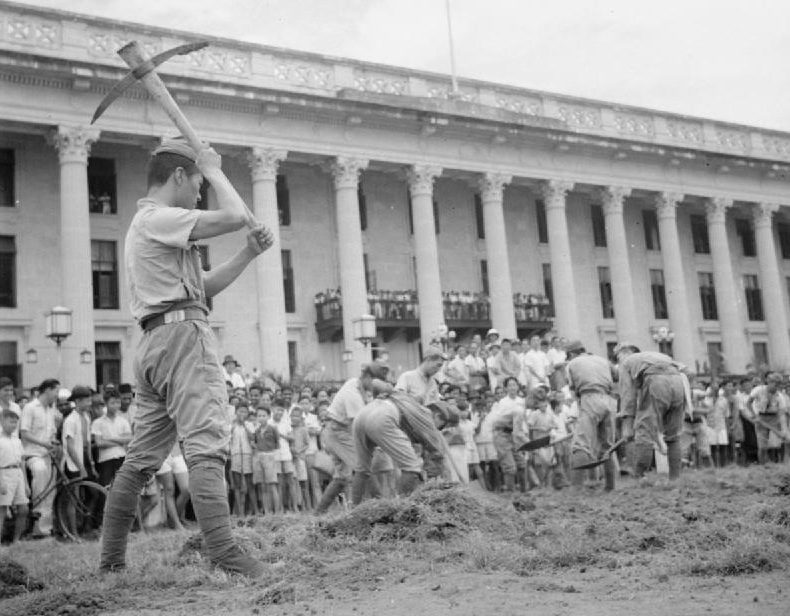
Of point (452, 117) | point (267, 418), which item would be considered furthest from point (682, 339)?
point (267, 418)

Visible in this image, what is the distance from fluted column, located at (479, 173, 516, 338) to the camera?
35219mm

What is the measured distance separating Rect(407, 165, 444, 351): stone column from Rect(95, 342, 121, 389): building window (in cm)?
1025

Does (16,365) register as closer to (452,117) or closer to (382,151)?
(382,151)

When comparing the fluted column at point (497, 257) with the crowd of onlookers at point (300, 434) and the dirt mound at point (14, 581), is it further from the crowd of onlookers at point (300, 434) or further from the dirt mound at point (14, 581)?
the dirt mound at point (14, 581)

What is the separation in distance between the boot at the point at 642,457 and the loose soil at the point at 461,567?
12.6 ft

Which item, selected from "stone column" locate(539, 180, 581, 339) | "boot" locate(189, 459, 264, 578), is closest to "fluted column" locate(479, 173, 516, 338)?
"stone column" locate(539, 180, 581, 339)

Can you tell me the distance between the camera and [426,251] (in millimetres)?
34125

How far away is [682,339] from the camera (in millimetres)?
40125

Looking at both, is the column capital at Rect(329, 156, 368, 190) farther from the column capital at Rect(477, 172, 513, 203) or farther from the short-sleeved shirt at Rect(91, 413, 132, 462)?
the short-sleeved shirt at Rect(91, 413, 132, 462)

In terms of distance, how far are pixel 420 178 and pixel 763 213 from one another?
62.7 ft

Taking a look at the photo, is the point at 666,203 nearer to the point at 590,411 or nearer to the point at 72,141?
the point at 72,141

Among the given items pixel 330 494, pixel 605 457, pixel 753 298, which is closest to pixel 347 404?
pixel 330 494

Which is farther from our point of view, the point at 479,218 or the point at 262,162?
the point at 479,218

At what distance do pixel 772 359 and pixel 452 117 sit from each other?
20754 millimetres
